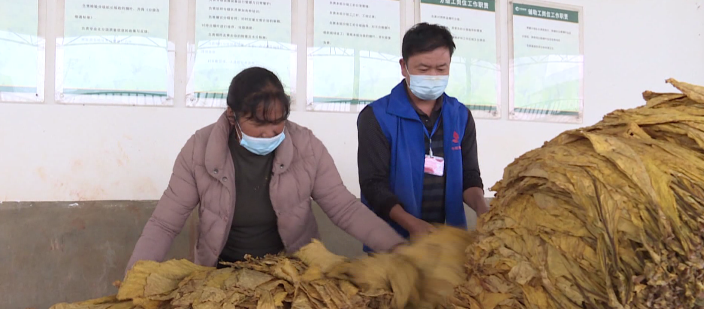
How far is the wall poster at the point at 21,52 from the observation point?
2.05 m

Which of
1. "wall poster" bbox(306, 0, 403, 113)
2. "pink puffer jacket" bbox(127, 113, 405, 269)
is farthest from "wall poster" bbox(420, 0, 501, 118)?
"pink puffer jacket" bbox(127, 113, 405, 269)

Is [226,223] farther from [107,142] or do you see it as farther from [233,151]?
[107,142]

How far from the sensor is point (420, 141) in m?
1.70

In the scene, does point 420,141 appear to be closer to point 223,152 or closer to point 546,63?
point 223,152

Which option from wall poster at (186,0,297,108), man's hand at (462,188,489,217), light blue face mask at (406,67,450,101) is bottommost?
man's hand at (462,188,489,217)

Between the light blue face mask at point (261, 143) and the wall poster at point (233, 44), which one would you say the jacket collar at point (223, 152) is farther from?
the wall poster at point (233, 44)

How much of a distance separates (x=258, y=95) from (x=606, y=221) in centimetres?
98

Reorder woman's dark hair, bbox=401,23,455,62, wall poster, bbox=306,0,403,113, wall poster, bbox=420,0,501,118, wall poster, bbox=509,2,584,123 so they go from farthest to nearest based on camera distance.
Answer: wall poster, bbox=509,2,584,123 < wall poster, bbox=420,0,501,118 < wall poster, bbox=306,0,403,113 < woman's dark hair, bbox=401,23,455,62

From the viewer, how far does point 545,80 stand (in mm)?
2797

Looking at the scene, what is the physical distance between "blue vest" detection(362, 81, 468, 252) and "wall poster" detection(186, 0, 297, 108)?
0.77 m

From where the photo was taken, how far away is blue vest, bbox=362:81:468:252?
1.67m

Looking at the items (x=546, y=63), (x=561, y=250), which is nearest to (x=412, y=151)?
(x=561, y=250)

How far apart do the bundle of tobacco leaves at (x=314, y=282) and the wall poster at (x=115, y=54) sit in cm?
150

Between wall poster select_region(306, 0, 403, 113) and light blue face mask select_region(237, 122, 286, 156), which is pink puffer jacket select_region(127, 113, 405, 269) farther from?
wall poster select_region(306, 0, 403, 113)
